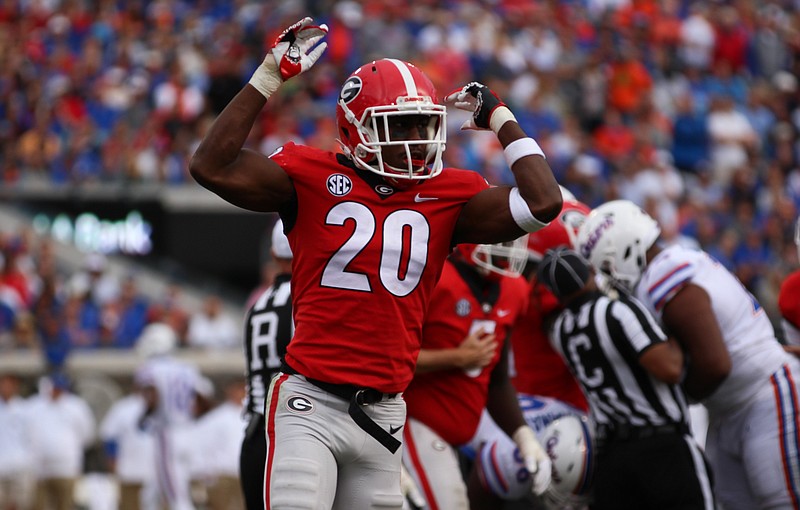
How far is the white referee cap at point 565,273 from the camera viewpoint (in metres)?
5.60

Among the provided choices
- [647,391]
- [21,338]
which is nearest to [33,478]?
[21,338]

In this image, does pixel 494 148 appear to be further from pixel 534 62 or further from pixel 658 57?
pixel 658 57

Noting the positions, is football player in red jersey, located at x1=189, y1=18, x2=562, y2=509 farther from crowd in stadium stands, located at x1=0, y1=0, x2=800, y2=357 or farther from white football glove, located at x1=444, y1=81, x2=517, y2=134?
crowd in stadium stands, located at x1=0, y1=0, x2=800, y2=357

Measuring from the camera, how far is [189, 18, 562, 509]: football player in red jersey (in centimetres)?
430

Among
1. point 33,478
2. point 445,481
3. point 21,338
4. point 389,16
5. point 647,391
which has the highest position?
point 389,16

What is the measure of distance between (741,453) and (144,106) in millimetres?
11838

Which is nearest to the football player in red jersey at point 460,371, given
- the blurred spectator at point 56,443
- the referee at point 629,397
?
the referee at point 629,397

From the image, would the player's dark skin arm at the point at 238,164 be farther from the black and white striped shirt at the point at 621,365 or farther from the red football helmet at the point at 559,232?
the red football helmet at the point at 559,232

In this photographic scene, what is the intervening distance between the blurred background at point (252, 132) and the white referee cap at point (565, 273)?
707cm

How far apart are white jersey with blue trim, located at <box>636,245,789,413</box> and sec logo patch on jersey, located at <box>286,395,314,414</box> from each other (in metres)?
1.94

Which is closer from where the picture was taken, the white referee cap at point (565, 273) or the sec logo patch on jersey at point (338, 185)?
the sec logo patch on jersey at point (338, 185)

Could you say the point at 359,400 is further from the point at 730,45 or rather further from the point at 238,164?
the point at 730,45

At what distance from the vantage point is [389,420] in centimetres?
441

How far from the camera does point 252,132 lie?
1527cm
